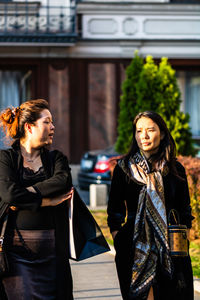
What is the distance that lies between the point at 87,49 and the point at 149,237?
16.4 metres

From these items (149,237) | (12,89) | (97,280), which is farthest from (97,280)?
(12,89)

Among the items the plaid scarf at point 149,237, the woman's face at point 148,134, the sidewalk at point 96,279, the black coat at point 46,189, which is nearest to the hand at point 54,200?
the black coat at point 46,189

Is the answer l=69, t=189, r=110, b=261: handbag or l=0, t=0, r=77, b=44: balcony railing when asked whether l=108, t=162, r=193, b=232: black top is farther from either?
l=0, t=0, r=77, b=44: balcony railing

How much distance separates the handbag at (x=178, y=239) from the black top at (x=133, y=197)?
105 millimetres

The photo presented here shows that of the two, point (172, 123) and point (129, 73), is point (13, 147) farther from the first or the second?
point (129, 73)

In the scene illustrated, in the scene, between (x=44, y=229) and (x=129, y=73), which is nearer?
(x=44, y=229)

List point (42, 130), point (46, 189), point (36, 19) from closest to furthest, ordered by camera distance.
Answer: point (46, 189), point (42, 130), point (36, 19)

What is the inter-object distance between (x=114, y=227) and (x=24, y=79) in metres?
17.8

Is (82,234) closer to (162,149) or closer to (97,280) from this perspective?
(162,149)

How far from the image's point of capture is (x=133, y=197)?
4.62 metres

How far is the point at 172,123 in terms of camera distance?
1336cm

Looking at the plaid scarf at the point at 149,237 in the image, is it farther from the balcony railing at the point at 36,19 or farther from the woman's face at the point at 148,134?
the balcony railing at the point at 36,19

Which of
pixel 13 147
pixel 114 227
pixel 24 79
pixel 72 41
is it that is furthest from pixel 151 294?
pixel 24 79

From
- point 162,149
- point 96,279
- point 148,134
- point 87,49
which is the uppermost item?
point 87,49
